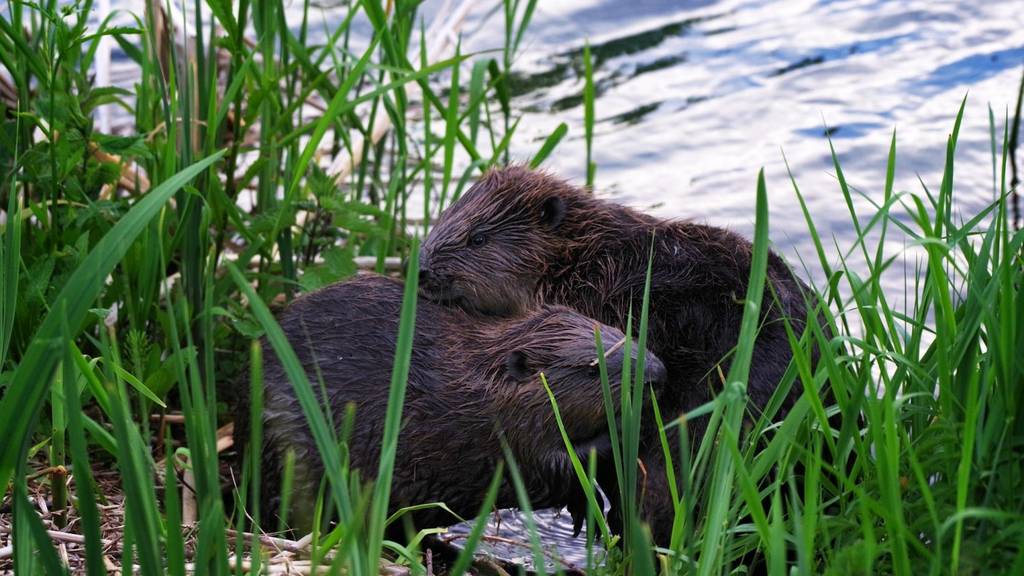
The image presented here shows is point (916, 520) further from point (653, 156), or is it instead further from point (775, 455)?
point (653, 156)

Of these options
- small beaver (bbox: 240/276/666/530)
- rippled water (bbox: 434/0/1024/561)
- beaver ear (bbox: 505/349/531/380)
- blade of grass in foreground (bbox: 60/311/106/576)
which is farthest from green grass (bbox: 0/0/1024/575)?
rippled water (bbox: 434/0/1024/561)

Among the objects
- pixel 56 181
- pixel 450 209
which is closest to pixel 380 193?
pixel 450 209

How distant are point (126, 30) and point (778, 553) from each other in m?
2.05

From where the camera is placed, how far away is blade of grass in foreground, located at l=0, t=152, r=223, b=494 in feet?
6.00

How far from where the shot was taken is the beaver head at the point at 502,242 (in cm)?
348

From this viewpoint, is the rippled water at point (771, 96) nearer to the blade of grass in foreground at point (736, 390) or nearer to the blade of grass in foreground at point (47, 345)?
the blade of grass in foreground at point (736, 390)

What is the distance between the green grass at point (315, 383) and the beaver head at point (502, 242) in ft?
1.00

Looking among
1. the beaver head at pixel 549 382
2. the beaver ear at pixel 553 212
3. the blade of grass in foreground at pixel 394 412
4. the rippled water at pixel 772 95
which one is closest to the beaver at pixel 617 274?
the beaver ear at pixel 553 212

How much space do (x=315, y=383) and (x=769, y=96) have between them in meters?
3.91

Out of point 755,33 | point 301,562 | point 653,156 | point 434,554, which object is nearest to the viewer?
point 301,562

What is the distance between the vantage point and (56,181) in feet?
10.7

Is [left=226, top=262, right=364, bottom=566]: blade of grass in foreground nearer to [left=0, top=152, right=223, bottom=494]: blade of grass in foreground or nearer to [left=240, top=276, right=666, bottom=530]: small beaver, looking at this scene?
[left=0, top=152, right=223, bottom=494]: blade of grass in foreground

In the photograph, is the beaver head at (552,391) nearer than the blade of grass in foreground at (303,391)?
No

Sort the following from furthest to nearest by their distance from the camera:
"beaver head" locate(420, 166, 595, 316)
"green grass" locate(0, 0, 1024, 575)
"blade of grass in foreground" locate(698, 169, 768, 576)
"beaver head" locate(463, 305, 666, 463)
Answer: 1. "beaver head" locate(420, 166, 595, 316)
2. "beaver head" locate(463, 305, 666, 463)
3. "blade of grass in foreground" locate(698, 169, 768, 576)
4. "green grass" locate(0, 0, 1024, 575)
